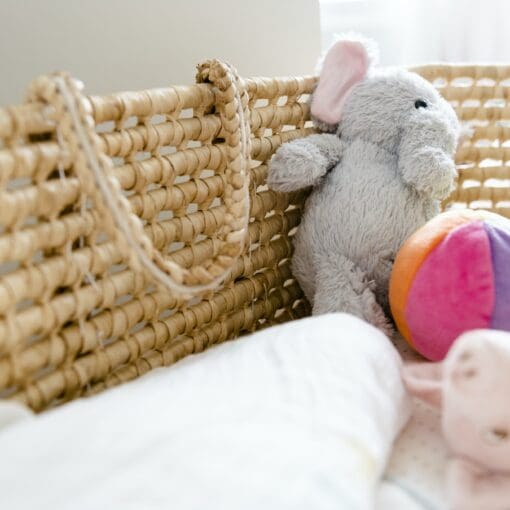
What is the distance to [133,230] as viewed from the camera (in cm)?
52

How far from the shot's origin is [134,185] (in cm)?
61

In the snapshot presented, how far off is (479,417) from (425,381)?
91mm

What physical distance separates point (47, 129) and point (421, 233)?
0.37 meters

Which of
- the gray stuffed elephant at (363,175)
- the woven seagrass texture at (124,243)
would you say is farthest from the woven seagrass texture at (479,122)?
the woven seagrass texture at (124,243)

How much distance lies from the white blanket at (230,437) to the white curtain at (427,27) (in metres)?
0.81

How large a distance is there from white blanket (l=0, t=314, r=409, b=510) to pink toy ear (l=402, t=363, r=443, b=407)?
2 centimetres

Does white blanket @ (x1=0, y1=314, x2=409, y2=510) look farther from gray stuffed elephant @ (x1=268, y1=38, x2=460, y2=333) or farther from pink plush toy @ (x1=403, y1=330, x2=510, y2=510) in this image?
gray stuffed elephant @ (x1=268, y1=38, x2=460, y2=333)

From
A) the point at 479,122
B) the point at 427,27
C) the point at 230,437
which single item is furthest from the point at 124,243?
the point at 427,27

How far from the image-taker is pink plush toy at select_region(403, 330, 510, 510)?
0.50 m

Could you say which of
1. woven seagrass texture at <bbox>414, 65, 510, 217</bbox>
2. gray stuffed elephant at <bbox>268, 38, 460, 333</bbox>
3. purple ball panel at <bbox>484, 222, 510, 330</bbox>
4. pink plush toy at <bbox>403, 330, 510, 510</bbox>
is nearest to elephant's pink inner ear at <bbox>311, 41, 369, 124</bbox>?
gray stuffed elephant at <bbox>268, 38, 460, 333</bbox>

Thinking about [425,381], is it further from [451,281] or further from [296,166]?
[296,166]

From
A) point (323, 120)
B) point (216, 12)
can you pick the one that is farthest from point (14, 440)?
point (216, 12)

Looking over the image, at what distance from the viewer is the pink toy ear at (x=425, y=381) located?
1.92 ft

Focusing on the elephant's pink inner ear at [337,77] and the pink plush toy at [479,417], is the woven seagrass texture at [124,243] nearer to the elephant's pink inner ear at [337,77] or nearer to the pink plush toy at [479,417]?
the elephant's pink inner ear at [337,77]
